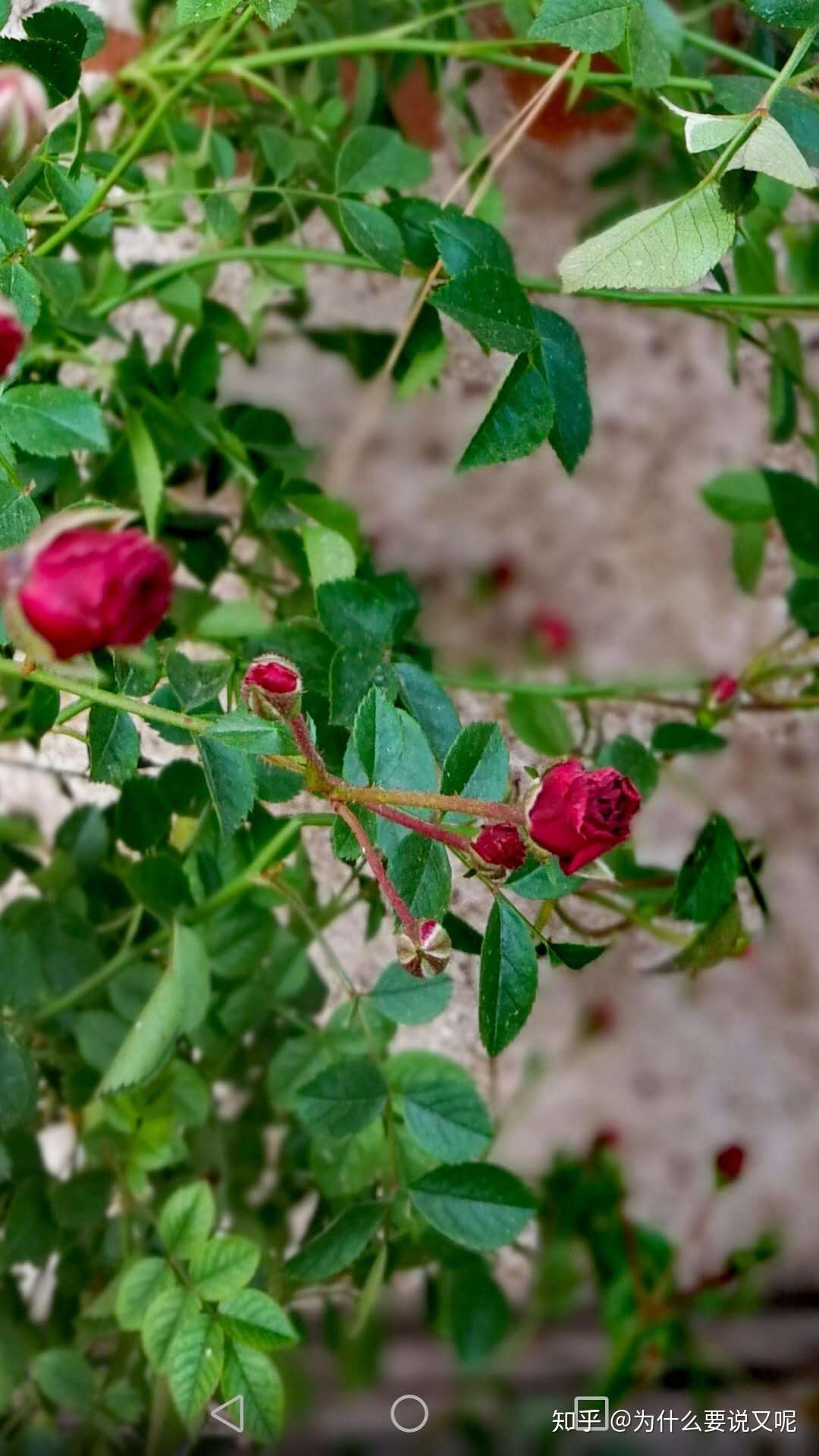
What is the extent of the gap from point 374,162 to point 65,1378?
1.73 ft

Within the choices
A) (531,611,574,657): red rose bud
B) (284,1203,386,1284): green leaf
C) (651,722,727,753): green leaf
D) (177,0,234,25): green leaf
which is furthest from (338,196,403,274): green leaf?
(531,611,574,657): red rose bud

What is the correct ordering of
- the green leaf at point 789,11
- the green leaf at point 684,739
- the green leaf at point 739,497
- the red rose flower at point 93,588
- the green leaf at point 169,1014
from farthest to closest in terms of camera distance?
1. the green leaf at point 739,497
2. the green leaf at point 684,739
3. the green leaf at point 169,1014
4. the green leaf at point 789,11
5. the red rose flower at point 93,588

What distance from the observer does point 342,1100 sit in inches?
18.6

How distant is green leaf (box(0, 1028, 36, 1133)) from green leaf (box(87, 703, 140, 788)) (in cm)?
15

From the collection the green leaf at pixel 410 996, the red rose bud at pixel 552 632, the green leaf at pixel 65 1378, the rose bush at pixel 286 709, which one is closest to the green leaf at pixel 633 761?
the rose bush at pixel 286 709

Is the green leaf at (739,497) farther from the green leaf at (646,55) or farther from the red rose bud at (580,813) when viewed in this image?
the red rose bud at (580,813)

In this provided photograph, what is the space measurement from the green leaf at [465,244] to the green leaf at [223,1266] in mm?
343

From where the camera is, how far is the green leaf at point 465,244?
1.18 ft

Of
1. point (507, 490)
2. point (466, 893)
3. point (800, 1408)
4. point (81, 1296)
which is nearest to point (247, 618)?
point (466, 893)

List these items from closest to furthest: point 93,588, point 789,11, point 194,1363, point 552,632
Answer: point 93,588, point 789,11, point 194,1363, point 552,632

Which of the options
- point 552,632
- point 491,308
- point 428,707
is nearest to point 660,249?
point 491,308

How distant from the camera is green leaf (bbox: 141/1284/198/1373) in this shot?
45 cm

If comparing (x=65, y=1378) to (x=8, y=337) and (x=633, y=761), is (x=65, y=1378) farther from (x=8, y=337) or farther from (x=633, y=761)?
(x=8, y=337)

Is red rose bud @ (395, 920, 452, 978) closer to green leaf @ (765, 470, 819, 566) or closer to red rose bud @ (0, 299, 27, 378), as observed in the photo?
red rose bud @ (0, 299, 27, 378)
